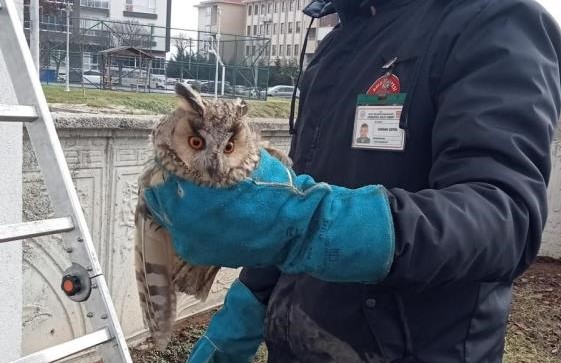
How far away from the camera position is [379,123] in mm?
1286

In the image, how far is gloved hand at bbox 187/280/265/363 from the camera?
173cm

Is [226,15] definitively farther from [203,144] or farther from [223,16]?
[203,144]

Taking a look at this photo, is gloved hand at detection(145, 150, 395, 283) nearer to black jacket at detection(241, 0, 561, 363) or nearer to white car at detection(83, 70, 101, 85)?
black jacket at detection(241, 0, 561, 363)

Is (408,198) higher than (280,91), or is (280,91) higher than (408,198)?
(408,198)

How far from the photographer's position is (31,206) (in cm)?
309

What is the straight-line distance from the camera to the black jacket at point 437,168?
38.3 inches

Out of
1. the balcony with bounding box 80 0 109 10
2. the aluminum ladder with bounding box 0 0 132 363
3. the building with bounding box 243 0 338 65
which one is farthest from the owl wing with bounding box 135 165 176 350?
the building with bounding box 243 0 338 65

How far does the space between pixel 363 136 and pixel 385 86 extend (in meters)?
0.12

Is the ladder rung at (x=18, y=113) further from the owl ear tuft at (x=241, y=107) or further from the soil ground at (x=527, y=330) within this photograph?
the soil ground at (x=527, y=330)

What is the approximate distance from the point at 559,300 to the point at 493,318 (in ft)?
17.5

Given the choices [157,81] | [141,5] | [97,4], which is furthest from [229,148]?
[141,5]

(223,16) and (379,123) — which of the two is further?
(223,16)

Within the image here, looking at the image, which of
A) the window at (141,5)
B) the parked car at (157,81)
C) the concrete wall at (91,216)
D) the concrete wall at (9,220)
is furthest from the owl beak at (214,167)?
the window at (141,5)

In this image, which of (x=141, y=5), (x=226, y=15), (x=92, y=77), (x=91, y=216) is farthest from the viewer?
(x=226, y=15)
